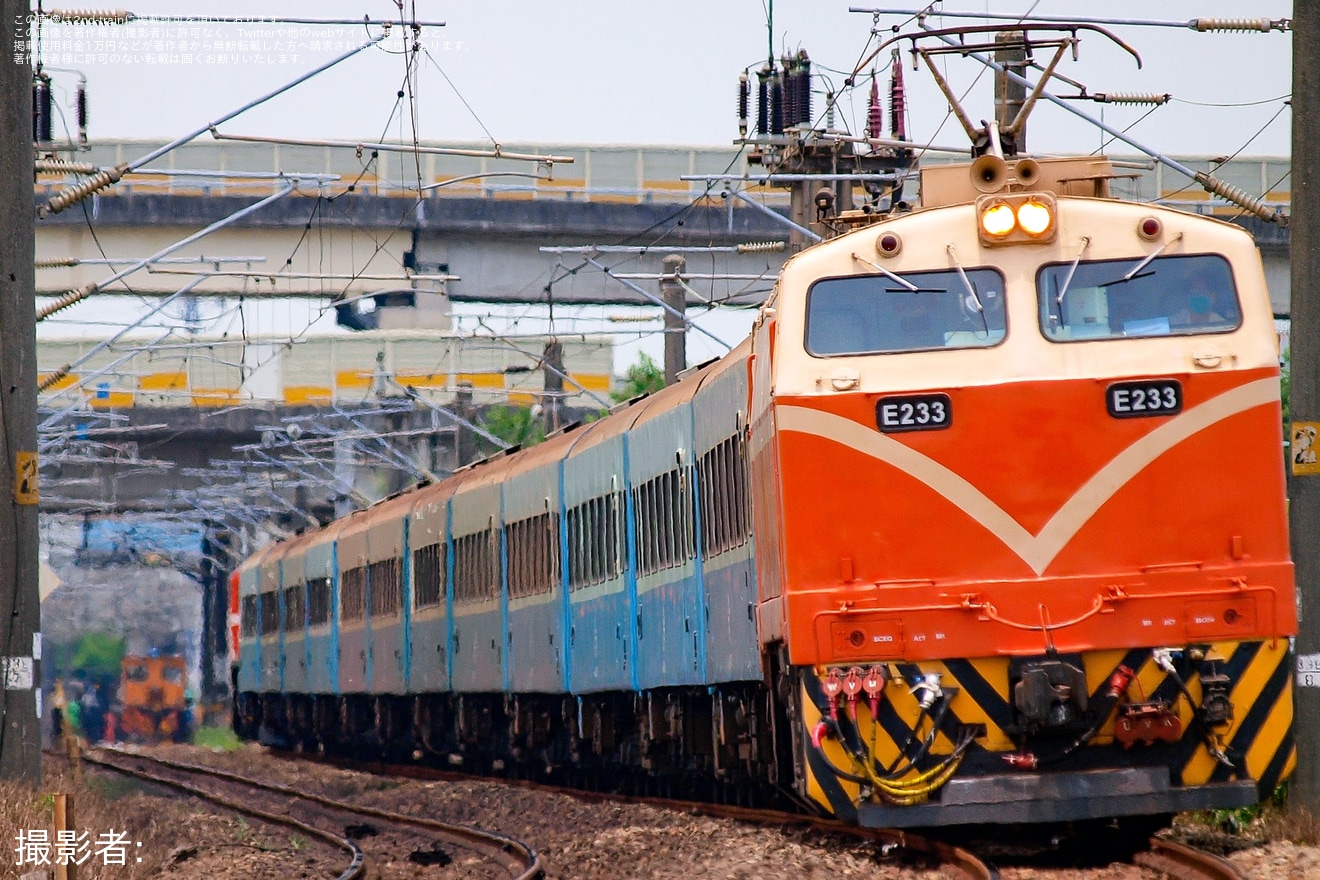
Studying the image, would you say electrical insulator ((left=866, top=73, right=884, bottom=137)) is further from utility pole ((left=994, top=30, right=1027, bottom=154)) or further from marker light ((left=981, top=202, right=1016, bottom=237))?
marker light ((left=981, top=202, right=1016, bottom=237))

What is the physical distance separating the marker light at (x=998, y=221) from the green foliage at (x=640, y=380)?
40.4 metres

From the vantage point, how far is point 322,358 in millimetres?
53219

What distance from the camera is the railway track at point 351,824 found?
14.6m

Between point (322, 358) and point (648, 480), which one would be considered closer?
point (648, 480)

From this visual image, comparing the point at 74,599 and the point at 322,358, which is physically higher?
the point at 322,358

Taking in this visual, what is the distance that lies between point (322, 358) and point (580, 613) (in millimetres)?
34901

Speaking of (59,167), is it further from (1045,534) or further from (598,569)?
(1045,534)

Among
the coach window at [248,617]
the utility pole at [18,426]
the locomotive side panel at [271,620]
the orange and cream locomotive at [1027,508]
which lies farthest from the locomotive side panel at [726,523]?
the coach window at [248,617]

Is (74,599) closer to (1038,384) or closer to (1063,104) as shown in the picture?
(1063,104)

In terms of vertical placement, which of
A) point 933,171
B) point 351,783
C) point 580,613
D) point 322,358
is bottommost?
point 351,783

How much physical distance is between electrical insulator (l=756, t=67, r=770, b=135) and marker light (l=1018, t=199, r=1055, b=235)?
13552mm

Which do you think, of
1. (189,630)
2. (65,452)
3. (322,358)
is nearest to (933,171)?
(65,452)

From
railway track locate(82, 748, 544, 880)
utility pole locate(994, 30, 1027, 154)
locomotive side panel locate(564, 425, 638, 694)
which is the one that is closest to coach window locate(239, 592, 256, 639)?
railway track locate(82, 748, 544, 880)

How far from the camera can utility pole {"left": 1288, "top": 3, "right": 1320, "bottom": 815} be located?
12141 millimetres
